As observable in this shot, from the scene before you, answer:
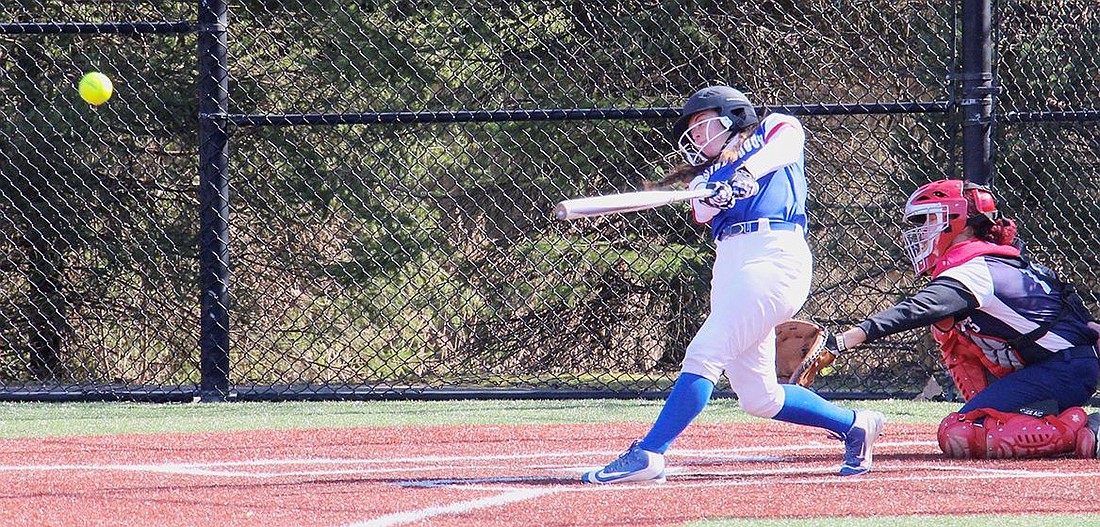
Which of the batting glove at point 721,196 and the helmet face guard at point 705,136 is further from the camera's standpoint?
the helmet face guard at point 705,136

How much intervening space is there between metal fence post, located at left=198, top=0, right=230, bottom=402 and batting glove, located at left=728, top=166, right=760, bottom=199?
10.9ft

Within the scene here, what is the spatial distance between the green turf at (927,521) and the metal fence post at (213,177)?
4036 millimetres

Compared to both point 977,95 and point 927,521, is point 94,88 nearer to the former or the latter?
point 977,95

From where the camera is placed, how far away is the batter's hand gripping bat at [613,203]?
4.25m

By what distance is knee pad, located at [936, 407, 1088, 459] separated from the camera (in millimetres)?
5184

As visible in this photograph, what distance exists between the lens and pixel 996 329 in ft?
17.5

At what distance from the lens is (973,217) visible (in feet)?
17.9

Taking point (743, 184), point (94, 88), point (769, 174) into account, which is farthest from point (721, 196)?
point (94, 88)

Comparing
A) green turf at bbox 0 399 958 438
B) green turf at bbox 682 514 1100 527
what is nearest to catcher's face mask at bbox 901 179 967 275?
green turf at bbox 0 399 958 438

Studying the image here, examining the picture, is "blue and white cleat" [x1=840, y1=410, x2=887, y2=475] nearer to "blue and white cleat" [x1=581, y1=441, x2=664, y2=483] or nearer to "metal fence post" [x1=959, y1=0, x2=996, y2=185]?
"blue and white cleat" [x1=581, y1=441, x2=664, y2=483]

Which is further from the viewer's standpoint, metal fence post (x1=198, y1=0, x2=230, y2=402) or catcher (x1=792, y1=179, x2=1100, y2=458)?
metal fence post (x1=198, y1=0, x2=230, y2=402)

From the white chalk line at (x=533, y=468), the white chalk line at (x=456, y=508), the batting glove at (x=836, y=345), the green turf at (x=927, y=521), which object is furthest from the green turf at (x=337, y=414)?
the green turf at (x=927, y=521)

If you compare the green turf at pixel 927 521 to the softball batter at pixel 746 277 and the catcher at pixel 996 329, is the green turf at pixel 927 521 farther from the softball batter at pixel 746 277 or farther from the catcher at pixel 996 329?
the catcher at pixel 996 329

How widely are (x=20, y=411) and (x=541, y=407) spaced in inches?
97.6
